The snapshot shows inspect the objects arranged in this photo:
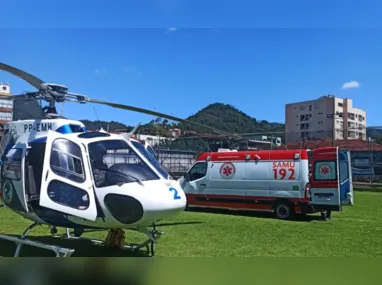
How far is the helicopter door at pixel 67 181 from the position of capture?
A: 20.9ft

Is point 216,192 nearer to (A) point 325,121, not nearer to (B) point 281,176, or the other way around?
(B) point 281,176

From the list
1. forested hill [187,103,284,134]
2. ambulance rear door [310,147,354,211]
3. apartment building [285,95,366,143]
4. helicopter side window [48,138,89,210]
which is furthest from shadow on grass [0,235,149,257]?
forested hill [187,103,284,134]

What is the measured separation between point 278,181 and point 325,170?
1548mm

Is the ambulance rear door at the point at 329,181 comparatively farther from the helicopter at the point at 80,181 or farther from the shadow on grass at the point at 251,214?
the helicopter at the point at 80,181

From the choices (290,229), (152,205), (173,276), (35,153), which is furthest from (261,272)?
(290,229)

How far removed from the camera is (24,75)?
719 cm

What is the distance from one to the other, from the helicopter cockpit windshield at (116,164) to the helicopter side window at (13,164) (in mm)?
1286

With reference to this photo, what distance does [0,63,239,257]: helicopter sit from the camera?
634cm

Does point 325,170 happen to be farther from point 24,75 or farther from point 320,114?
point 320,114

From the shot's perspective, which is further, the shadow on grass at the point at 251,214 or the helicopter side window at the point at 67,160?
the shadow on grass at the point at 251,214

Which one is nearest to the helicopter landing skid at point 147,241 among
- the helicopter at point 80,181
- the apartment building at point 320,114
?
the helicopter at point 80,181

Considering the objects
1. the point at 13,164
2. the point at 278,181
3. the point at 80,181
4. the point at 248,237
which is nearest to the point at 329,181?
the point at 278,181

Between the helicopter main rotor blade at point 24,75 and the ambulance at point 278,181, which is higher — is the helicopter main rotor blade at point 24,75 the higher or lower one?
the higher one

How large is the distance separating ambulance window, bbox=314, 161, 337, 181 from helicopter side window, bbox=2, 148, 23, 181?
952 centimetres
